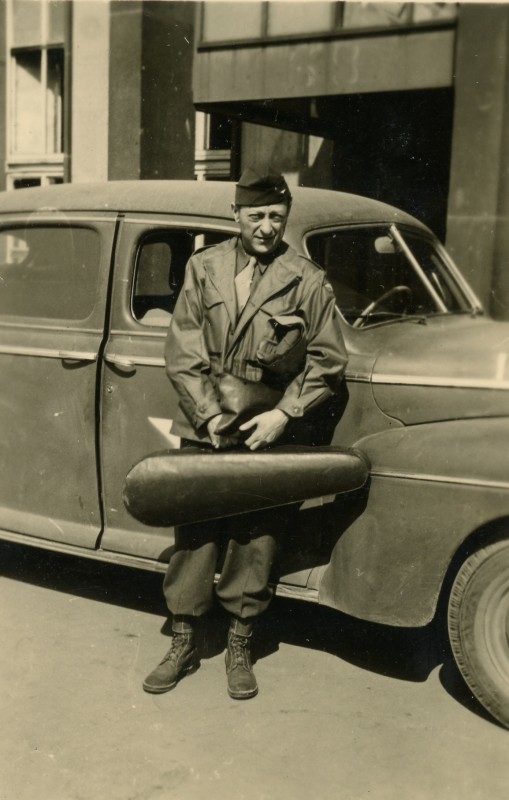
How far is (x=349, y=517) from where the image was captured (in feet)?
10.3

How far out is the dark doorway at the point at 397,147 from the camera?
26.5 feet

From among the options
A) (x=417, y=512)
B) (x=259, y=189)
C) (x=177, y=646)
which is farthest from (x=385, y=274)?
(x=177, y=646)

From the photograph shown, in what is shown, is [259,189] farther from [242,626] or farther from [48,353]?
[242,626]

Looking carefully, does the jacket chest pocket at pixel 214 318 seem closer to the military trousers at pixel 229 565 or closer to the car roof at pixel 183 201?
the car roof at pixel 183 201

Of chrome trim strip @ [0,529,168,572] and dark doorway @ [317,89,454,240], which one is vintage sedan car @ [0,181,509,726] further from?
dark doorway @ [317,89,454,240]

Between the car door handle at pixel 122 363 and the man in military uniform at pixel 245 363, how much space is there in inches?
16.6

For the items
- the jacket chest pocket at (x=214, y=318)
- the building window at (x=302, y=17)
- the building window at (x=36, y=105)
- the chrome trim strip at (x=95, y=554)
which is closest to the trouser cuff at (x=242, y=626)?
the chrome trim strip at (x=95, y=554)

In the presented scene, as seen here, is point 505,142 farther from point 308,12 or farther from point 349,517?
point 349,517

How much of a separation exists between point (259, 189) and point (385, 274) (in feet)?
3.06

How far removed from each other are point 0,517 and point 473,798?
2.41 meters

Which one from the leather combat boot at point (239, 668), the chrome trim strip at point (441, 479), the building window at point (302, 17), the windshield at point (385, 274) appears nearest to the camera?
the chrome trim strip at point (441, 479)

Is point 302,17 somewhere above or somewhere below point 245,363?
above

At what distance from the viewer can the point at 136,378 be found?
11.9ft

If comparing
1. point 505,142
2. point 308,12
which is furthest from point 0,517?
point 308,12
